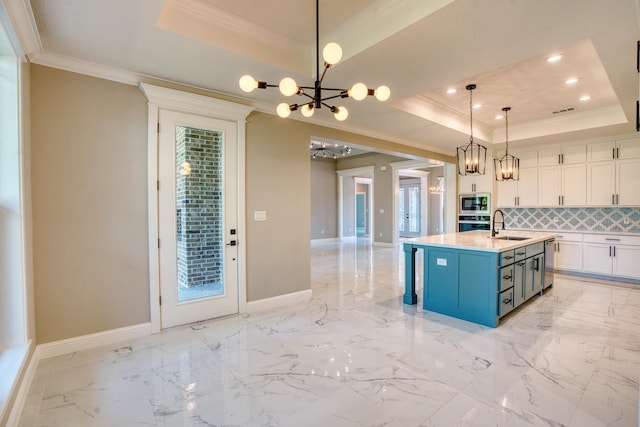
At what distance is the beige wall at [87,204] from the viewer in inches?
105

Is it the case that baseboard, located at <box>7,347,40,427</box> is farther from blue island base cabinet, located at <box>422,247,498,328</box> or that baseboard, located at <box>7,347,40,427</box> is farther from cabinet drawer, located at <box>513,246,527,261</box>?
cabinet drawer, located at <box>513,246,527,261</box>

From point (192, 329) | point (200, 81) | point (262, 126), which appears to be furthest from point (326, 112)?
point (192, 329)

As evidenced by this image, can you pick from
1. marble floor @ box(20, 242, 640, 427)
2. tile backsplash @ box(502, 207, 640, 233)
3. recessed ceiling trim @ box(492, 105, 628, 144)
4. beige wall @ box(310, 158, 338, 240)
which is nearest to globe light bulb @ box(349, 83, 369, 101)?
marble floor @ box(20, 242, 640, 427)

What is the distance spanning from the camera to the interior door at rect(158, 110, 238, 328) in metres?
3.28

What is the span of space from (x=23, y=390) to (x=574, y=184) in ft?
26.6

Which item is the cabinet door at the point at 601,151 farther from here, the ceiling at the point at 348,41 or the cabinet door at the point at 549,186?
the ceiling at the point at 348,41

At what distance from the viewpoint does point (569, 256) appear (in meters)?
5.89

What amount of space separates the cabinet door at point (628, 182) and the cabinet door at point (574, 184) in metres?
0.47

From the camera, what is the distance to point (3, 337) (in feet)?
7.47

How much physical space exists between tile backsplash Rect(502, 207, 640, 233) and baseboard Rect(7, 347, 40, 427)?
8.03 meters

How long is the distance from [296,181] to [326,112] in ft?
3.42

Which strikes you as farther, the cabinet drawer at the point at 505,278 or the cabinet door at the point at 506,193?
the cabinet door at the point at 506,193

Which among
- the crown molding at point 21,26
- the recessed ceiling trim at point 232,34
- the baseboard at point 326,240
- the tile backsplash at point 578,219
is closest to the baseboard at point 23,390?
the crown molding at point 21,26

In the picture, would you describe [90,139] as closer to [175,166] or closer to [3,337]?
[175,166]
